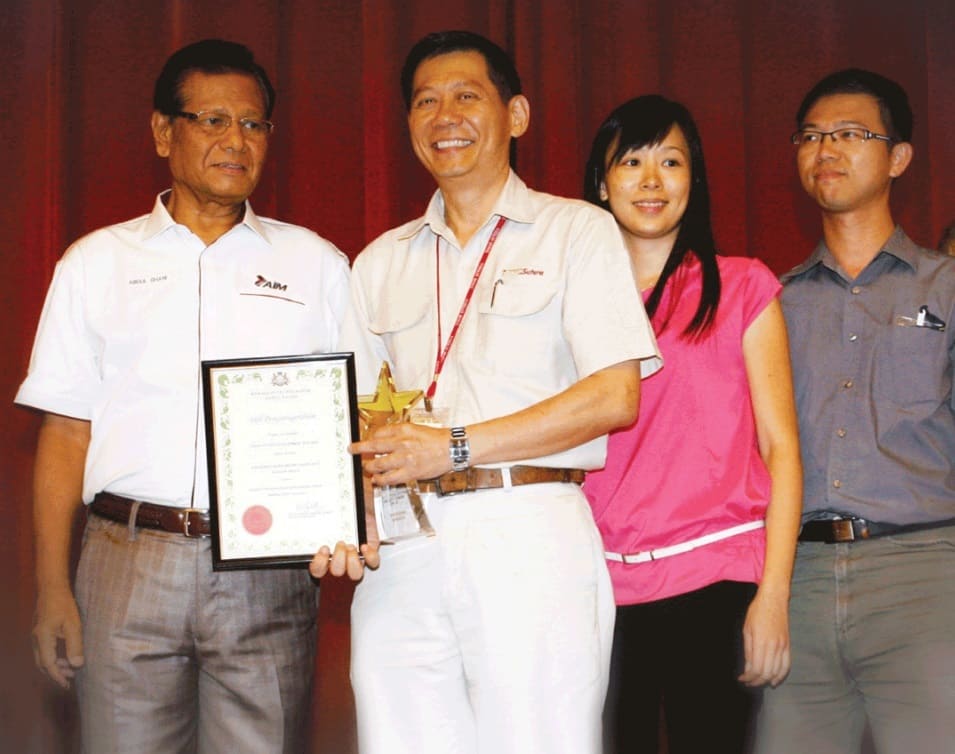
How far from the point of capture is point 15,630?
3898 millimetres

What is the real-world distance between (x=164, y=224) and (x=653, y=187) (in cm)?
117

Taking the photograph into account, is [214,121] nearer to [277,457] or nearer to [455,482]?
[277,457]

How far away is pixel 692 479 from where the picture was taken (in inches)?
92.7

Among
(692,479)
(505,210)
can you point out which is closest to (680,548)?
(692,479)

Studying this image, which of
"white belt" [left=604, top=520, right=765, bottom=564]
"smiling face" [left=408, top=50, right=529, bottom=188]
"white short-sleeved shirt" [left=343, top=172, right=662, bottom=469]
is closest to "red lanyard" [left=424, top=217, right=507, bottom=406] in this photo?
"white short-sleeved shirt" [left=343, top=172, right=662, bottom=469]

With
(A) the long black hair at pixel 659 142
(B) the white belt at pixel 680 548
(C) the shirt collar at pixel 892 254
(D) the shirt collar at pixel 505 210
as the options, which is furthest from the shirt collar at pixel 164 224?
(C) the shirt collar at pixel 892 254

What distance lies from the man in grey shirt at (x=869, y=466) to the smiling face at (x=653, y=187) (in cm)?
39

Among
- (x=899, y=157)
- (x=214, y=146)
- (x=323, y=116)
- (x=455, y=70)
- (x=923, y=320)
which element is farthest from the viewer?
(x=323, y=116)

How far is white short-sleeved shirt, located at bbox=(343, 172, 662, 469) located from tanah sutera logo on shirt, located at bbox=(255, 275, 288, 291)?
12.6 inches

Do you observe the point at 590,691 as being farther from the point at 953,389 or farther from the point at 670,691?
the point at 953,389

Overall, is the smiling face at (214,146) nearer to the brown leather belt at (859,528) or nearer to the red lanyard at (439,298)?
the red lanyard at (439,298)

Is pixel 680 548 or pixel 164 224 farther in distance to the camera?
pixel 164 224

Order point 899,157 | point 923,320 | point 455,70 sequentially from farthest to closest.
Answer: point 899,157, point 923,320, point 455,70

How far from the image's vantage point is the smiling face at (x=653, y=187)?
257 cm
